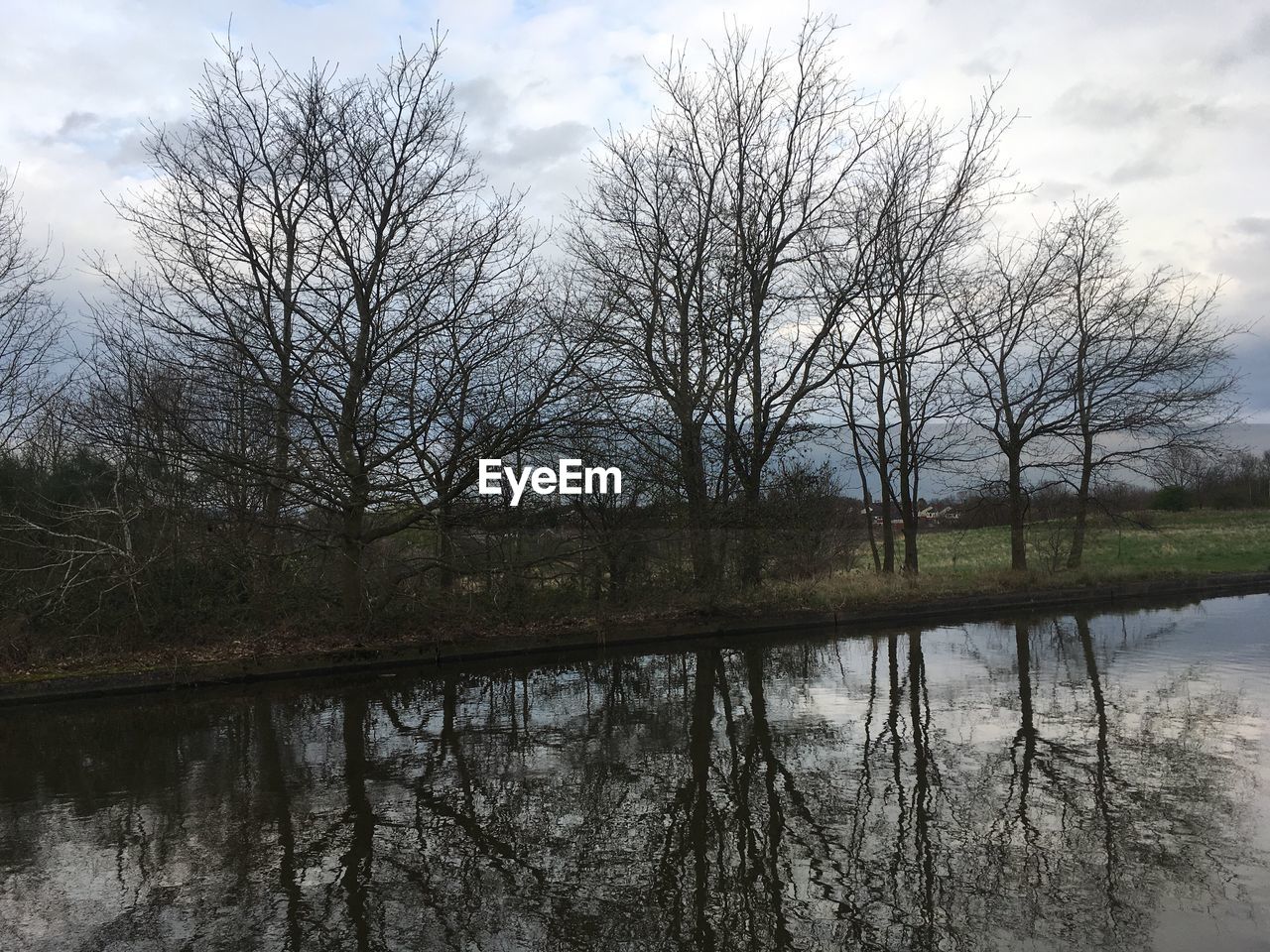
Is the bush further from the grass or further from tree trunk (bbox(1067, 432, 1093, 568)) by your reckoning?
tree trunk (bbox(1067, 432, 1093, 568))

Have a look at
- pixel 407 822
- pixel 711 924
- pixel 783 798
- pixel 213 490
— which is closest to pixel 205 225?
pixel 213 490

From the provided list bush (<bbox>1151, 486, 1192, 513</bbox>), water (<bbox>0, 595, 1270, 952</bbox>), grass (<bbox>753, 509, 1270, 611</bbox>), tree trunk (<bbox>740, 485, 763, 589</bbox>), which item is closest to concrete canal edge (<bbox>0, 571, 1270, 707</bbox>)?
grass (<bbox>753, 509, 1270, 611</bbox>)

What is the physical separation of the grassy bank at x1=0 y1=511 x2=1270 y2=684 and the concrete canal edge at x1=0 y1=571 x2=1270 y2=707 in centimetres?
5

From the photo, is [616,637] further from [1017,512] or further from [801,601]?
[1017,512]

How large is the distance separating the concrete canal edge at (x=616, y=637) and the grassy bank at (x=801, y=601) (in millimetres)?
49

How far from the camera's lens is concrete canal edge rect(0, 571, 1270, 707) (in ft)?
37.5

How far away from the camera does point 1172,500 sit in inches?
1404

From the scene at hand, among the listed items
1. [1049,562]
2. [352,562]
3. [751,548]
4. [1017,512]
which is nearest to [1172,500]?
[1049,562]

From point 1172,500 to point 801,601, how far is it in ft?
85.4

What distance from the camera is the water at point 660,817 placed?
14.2 ft

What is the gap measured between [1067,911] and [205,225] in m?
13.7

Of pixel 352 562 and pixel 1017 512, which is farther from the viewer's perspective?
pixel 1017 512

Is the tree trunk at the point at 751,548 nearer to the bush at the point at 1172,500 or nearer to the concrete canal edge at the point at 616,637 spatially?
the concrete canal edge at the point at 616,637

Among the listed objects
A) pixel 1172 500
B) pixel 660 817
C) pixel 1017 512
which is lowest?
pixel 660 817
